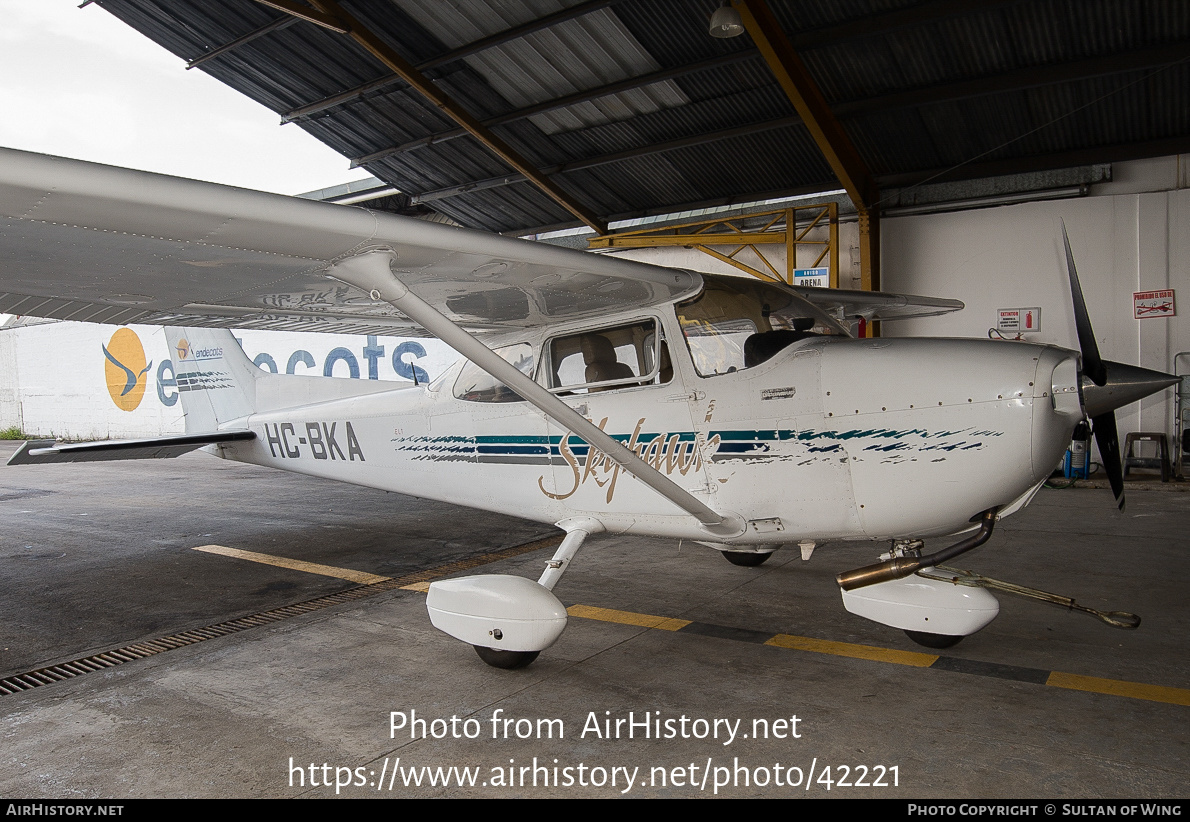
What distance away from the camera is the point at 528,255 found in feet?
10.9

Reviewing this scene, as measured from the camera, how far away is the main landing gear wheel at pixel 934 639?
354 centimetres

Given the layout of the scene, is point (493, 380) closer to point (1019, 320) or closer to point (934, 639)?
point (934, 639)

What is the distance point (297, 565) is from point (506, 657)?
3.12 metres

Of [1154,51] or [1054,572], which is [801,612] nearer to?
[1054,572]

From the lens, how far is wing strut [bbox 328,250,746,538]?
3.02 m

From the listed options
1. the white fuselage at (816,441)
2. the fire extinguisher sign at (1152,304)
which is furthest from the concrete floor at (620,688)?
the fire extinguisher sign at (1152,304)

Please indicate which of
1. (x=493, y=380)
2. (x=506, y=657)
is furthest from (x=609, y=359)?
(x=506, y=657)

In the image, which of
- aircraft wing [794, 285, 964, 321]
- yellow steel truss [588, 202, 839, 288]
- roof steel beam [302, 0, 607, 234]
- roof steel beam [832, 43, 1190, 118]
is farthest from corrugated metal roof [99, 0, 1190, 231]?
aircraft wing [794, 285, 964, 321]

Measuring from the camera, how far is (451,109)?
10.1m

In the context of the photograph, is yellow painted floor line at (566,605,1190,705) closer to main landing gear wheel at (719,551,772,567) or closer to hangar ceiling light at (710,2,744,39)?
main landing gear wheel at (719,551,772,567)

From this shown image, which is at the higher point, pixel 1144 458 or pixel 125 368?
pixel 125 368

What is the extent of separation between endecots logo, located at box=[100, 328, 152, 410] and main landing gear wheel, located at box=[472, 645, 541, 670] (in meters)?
21.0

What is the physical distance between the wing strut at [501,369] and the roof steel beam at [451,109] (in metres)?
6.89

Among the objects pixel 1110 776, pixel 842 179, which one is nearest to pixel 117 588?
pixel 1110 776
